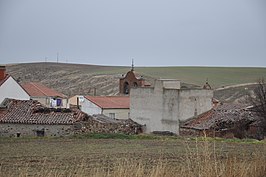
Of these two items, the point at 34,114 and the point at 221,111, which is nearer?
the point at 34,114

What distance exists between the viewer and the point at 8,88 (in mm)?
46000

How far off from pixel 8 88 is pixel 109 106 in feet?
44.6

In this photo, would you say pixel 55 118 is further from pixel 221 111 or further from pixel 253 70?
pixel 253 70

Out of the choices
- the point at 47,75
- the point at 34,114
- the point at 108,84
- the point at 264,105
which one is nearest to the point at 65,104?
the point at 34,114

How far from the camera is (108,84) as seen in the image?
4190 inches

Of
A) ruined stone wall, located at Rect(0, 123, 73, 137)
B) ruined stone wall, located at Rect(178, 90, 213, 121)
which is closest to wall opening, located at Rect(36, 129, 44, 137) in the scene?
ruined stone wall, located at Rect(0, 123, 73, 137)

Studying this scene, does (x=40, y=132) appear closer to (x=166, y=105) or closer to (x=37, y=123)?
(x=37, y=123)

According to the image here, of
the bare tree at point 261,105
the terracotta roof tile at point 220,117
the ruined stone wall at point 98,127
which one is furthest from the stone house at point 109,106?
the bare tree at point 261,105

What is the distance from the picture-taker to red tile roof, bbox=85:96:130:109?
56.6 meters

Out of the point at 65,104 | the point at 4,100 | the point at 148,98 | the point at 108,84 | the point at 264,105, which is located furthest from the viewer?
the point at 108,84

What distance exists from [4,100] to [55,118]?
629cm

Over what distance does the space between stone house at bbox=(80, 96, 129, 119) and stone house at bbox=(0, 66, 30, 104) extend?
10284 millimetres

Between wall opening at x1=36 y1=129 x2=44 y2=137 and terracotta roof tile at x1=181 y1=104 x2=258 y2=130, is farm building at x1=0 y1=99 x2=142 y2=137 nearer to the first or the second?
wall opening at x1=36 y1=129 x2=44 y2=137

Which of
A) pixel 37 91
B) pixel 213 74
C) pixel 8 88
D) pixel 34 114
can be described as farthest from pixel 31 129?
pixel 213 74
